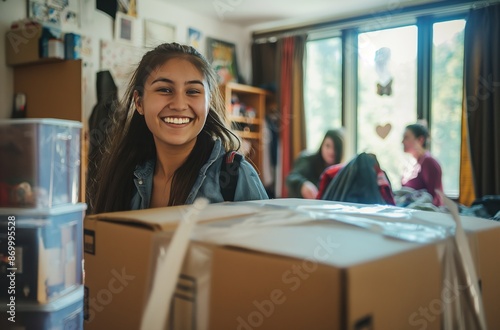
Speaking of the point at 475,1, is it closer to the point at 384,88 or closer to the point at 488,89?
the point at 488,89

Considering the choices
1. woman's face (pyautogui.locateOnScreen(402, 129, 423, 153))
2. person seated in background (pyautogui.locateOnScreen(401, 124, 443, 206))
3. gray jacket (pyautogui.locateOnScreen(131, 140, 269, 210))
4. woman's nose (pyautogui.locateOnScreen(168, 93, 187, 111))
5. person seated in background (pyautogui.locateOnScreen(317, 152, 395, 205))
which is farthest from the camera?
woman's face (pyautogui.locateOnScreen(402, 129, 423, 153))

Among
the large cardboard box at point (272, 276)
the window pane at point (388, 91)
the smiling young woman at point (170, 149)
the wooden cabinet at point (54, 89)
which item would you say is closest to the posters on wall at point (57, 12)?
the wooden cabinet at point (54, 89)

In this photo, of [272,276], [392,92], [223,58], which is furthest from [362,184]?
[223,58]

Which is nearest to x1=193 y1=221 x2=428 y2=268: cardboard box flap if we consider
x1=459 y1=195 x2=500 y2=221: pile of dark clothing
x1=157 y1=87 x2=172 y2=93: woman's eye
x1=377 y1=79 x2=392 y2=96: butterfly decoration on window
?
x1=157 y1=87 x2=172 y2=93: woman's eye

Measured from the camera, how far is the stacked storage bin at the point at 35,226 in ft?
6.01

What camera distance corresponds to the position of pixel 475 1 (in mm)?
4008

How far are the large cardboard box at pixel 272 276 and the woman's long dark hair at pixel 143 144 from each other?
1.66ft

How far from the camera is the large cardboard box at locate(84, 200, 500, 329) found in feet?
1.29

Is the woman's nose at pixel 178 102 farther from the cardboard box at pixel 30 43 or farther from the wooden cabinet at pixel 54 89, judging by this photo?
the cardboard box at pixel 30 43

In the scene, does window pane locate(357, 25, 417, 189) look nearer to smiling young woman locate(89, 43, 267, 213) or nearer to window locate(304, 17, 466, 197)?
window locate(304, 17, 466, 197)

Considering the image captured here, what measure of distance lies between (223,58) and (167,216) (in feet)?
15.4

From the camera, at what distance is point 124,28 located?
13.3ft

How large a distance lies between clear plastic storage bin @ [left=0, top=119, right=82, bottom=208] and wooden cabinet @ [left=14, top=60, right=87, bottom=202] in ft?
3.83

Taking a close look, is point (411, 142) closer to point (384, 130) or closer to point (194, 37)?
point (384, 130)
